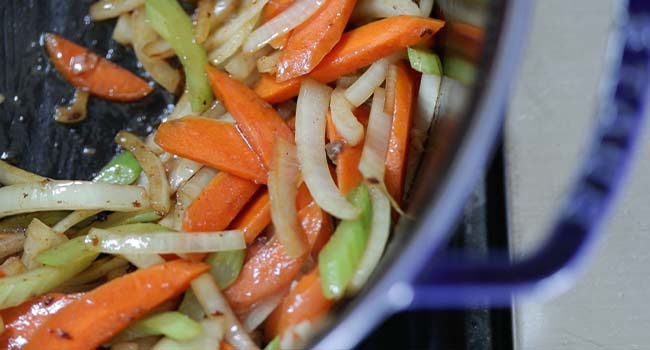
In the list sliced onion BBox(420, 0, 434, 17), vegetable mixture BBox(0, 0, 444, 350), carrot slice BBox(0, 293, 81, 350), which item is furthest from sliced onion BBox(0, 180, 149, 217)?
sliced onion BBox(420, 0, 434, 17)

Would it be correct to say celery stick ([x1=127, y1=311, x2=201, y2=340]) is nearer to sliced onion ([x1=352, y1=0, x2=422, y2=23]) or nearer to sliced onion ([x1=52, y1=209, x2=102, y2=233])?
sliced onion ([x1=52, y1=209, x2=102, y2=233])

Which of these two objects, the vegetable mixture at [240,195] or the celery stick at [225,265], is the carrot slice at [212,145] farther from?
the celery stick at [225,265]

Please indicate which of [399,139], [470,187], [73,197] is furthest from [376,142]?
[73,197]

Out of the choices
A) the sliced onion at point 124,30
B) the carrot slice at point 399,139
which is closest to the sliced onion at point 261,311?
the carrot slice at point 399,139

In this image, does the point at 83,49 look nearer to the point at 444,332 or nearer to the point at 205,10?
the point at 205,10

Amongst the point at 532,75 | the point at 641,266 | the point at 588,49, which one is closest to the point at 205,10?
the point at 532,75

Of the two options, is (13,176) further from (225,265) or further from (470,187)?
(470,187)
